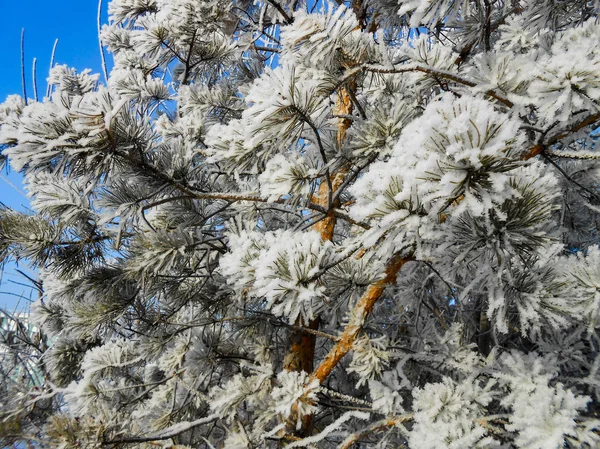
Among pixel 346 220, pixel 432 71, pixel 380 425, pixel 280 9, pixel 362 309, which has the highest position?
pixel 280 9

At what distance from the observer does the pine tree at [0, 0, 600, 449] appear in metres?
1.09

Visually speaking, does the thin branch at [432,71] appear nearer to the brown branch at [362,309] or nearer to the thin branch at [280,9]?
the brown branch at [362,309]

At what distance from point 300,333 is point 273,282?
1.45 meters

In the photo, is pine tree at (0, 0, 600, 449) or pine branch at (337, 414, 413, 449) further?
pine branch at (337, 414, 413, 449)

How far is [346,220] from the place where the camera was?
86.7 inches

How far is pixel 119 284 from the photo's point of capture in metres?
2.59

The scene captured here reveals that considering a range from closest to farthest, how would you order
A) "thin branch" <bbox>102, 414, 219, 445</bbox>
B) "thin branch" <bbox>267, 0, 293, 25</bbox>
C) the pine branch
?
"thin branch" <bbox>102, 414, 219, 445</bbox>
the pine branch
"thin branch" <bbox>267, 0, 293, 25</bbox>

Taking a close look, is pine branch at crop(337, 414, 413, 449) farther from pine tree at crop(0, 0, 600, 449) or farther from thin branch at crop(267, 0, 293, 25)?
thin branch at crop(267, 0, 293, 25)

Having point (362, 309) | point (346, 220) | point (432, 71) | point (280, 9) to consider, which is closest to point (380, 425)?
point (362, 309)

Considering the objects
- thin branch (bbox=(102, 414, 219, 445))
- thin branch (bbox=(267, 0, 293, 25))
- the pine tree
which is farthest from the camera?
thin branch (bbox=(267, 0, 293, 25))

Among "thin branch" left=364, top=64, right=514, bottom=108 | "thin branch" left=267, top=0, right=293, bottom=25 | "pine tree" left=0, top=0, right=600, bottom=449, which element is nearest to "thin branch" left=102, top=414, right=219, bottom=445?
"pine tree" left=0, top=0, right=600, bottom=449

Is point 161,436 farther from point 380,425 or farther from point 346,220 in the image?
point 346,220

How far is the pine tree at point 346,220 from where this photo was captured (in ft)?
3.58

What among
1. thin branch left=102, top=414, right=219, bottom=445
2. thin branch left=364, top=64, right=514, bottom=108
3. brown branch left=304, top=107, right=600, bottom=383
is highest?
thin branch left=364, top=64, right=514, bottom=108
